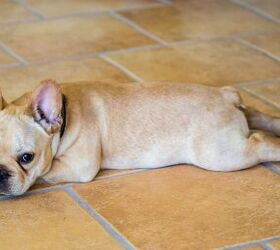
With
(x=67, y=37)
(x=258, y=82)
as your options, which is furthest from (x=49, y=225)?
(x=67, y=37)

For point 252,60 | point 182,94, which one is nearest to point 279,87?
point 252,60

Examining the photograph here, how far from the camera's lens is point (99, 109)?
9.04 ft

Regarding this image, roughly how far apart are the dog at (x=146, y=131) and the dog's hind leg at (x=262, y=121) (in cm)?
17

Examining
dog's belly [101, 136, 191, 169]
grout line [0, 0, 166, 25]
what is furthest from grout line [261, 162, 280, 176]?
grout line [0, 0, 166, 25]

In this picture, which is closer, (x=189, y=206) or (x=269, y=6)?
(x=189, y=206)

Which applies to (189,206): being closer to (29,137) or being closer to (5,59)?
(29,137)

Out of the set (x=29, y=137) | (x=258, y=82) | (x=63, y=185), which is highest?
(x=29, y=137)

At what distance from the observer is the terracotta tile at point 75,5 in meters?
4.47

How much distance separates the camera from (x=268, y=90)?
3541mm

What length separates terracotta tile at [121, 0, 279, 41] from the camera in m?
4.26

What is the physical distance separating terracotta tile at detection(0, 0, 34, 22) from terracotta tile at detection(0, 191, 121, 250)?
1870 millimetres

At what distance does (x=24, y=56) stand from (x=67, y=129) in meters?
1.23

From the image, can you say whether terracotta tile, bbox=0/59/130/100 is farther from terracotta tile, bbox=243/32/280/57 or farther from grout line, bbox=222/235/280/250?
grout line, bbox=222/235/280/250

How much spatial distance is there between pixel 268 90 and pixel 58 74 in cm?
93
